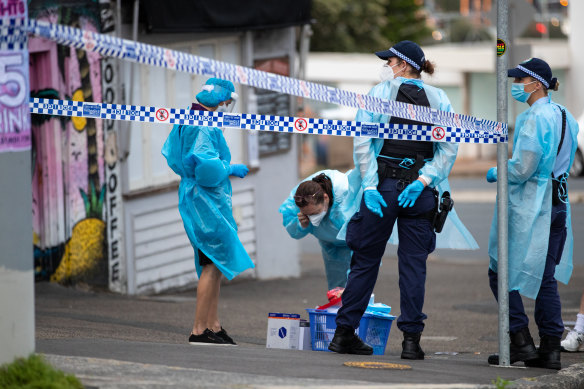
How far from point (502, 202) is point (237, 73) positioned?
5.74 ft

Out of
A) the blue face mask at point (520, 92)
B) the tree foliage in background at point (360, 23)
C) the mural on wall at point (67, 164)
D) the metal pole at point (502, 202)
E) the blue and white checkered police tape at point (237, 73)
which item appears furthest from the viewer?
the tree foliage in background at point (360, 23)

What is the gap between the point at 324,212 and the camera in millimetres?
7383

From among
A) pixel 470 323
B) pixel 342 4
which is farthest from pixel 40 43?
pixel 342 4

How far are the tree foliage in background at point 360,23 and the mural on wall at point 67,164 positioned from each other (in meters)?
32.0

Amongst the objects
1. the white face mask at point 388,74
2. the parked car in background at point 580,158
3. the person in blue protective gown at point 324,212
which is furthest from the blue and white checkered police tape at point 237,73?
the parked car in background at point 580,158

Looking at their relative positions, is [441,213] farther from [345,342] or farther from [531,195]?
[345,342]

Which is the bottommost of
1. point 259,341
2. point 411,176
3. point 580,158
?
point 259,341

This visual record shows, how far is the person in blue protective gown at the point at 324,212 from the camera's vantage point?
24.1ft

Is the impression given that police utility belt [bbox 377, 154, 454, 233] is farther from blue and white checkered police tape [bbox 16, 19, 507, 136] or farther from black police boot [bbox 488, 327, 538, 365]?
black police boot [bbox 488, 327, 538, 365]

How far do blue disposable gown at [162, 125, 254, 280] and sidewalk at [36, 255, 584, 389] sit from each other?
2.00 ft

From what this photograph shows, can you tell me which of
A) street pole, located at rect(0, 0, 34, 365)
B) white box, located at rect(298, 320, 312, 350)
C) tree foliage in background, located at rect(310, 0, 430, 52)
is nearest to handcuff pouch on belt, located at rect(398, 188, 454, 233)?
white box, located at rect(298, 320, 312, 350)

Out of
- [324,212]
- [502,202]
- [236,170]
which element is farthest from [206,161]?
[502,202]

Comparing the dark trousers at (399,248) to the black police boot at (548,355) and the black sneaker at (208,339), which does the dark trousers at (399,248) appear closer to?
the black police boot at (548,355)

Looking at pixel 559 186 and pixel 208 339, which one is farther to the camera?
pixel 208 339
